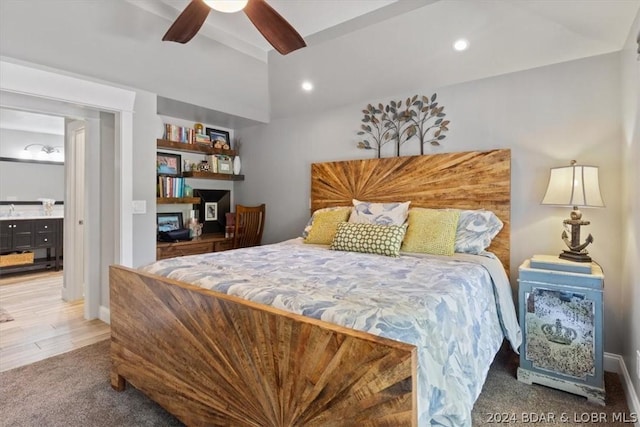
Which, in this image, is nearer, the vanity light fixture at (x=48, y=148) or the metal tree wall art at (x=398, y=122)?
the metal tree wall art at (x=398, y=122)

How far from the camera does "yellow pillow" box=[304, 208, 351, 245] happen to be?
10.1ft

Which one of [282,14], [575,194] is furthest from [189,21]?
[575,194]

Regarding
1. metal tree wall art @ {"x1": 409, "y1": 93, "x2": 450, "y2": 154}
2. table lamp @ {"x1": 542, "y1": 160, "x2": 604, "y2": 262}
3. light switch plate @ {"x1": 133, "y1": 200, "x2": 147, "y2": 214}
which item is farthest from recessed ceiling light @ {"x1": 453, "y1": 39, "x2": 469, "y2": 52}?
light switch plate @ {"x1": 133, "y1": 200, "x2": 147, "y2": 214}

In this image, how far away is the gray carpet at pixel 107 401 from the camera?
5.85ft

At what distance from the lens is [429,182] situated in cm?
305

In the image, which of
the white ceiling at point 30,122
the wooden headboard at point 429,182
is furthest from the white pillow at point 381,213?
the white ceiling at point 30,122

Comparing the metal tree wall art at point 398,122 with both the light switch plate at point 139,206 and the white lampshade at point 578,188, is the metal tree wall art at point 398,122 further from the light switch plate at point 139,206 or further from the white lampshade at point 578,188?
the light switch plate at point 139,206

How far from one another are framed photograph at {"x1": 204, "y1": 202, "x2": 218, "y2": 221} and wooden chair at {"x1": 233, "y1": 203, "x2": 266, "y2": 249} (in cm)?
59

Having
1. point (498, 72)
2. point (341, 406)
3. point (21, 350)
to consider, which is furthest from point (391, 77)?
point (21, 350)

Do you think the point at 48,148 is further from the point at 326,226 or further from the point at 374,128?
the point at 374,128

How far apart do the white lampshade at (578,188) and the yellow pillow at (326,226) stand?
1608 mm

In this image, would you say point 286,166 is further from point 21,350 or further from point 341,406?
point 341,406

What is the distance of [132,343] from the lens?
6.21 feet

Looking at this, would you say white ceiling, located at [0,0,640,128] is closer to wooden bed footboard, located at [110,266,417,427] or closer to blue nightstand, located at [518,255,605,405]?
blue nightstand, located at [518,255,605,405]
